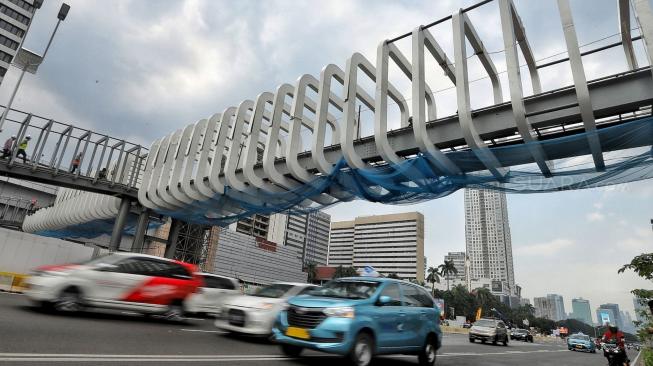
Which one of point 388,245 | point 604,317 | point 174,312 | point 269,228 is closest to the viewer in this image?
point 174,312

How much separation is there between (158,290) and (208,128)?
13.1 meters

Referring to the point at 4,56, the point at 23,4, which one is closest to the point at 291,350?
the point at 4,56

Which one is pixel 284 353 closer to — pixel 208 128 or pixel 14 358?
pixel 14 358

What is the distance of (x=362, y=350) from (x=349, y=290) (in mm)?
1130

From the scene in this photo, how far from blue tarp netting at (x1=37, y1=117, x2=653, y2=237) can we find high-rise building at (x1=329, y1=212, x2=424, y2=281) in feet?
377

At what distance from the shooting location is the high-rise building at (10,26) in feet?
220

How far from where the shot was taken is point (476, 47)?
1253cm

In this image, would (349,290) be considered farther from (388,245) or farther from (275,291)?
(388,245)

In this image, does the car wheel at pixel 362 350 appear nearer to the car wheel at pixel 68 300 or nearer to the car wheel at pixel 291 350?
the car wheel at pixel 291 350

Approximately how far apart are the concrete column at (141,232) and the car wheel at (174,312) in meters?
15.2

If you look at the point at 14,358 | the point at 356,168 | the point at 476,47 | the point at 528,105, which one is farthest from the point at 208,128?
the point at 14,358

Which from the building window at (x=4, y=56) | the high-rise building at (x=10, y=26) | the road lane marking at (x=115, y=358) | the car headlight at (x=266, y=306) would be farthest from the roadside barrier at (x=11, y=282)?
the building window at (x=4, y=56)

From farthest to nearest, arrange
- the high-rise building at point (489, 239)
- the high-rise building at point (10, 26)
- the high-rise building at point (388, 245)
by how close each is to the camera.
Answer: the high-rise building at point (489, 239), the high-rise building at point (388, 245), the high-rise building at point (10, 26)

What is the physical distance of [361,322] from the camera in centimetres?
593
